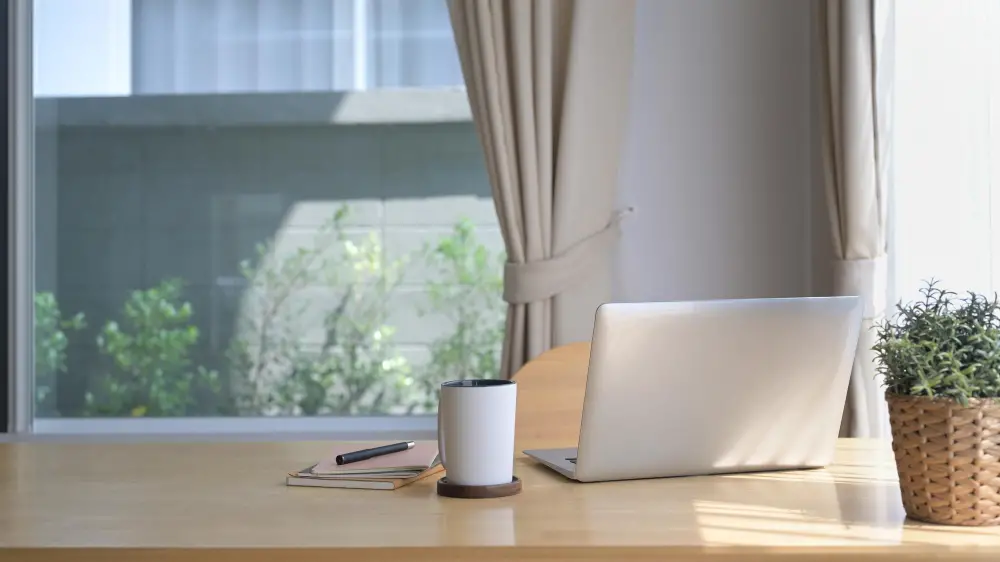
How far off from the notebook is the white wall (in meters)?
1.54

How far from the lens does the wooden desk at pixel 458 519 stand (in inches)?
37.1

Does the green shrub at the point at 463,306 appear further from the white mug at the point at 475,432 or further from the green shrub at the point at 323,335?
the white mug at the point at 475,432

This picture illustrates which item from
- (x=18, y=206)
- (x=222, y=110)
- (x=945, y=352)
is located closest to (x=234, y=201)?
(x=222, y=110)

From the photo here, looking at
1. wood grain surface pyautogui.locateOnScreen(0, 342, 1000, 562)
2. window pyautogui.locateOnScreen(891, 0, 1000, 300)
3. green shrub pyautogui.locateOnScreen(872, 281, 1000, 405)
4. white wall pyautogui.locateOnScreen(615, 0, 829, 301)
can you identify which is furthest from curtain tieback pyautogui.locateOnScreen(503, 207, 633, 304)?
green shrub pyautogui.locateOnScreen(872, 281, 1000, 405)

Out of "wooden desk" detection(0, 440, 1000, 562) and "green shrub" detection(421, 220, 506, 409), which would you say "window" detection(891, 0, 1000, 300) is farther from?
"green shrub" detection(421, 220, 506, 409)

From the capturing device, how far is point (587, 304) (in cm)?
271

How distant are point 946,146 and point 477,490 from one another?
4.94ft

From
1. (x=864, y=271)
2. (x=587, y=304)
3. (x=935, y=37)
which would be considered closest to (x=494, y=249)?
(x=587, y=304)

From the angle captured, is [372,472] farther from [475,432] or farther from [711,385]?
[711,385]

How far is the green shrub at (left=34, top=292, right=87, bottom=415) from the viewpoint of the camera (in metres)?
3.02

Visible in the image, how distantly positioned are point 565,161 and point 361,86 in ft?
2.22

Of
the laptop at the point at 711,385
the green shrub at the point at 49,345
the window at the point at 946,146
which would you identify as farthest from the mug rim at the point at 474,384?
the green shrub at the point at 49,345

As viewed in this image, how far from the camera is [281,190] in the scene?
3.00 meters

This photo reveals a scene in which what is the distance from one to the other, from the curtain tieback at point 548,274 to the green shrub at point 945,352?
158cm
